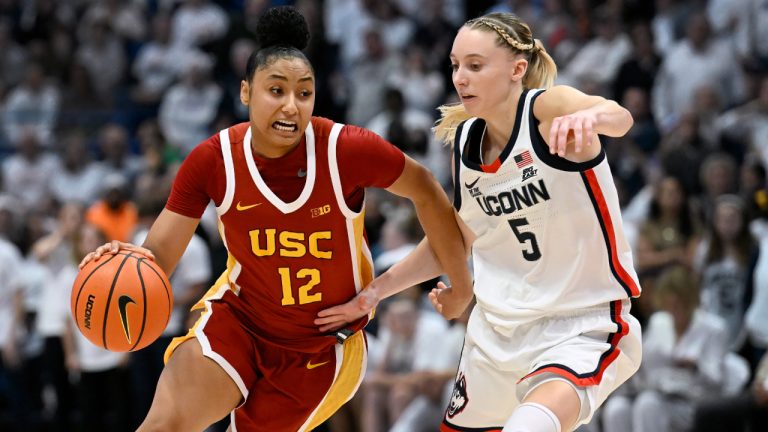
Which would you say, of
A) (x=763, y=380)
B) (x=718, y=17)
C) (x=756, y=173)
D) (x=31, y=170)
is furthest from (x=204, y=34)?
(x=763, y=380)

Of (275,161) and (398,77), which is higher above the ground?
(275,161)

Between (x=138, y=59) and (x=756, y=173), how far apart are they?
27.5 feet

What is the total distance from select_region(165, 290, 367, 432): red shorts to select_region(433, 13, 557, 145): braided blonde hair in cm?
117

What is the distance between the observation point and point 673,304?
26.6 ft

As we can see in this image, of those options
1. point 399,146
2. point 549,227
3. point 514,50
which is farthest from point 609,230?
point 399,146

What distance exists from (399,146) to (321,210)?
605cm

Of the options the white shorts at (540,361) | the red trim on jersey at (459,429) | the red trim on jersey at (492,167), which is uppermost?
the red trim on jersey at (492,167)

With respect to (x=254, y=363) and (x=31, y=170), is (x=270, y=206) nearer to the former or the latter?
(x=254, y=363)

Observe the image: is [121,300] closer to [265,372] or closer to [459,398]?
[265,372]

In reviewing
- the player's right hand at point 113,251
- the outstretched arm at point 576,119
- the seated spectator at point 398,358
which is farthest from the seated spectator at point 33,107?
the outstretched arm at point 576,119

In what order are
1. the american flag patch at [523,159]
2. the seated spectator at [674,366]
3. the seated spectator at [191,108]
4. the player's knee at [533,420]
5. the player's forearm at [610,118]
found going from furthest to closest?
1. the seated spectator at [191,108]
2. the seated spectator at [674,366]
3. the american flag patch at [523,159]
4. the player's forearm at [610,118]
5. the player's knee at [533,420]

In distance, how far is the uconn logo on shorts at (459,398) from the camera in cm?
488

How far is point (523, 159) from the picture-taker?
4.60m

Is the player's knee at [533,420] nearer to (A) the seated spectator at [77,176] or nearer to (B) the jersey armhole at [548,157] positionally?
(B) the jersey armhole at [548,157]
